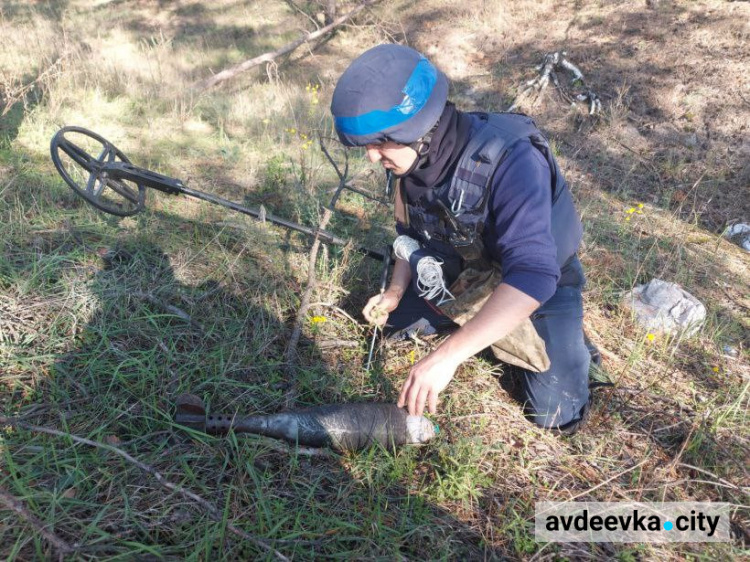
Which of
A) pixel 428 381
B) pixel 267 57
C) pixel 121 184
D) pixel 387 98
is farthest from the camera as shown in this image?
pixel 267 57

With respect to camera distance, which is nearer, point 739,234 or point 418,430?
point 418,430

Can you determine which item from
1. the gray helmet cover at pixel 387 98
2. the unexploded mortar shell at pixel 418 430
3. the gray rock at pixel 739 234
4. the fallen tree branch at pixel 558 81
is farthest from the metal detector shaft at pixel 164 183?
the fallen tree branch at pixel 558 81

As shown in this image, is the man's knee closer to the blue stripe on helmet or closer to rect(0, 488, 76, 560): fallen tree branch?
the blue stripe on helmet

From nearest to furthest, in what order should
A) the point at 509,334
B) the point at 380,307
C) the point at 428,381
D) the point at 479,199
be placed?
1. the point at 428,381
2. the point at 479,199
3. the point at 509,334
4. the point at 380,307

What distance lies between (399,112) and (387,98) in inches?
2.7

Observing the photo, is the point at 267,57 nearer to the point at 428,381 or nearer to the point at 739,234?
the point at 739,234

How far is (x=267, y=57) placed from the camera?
24.2 ft

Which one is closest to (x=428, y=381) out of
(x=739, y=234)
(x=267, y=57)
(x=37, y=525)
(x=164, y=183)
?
(x=37, y=525)

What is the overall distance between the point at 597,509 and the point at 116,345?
226 cm

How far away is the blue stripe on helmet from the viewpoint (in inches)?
70.7

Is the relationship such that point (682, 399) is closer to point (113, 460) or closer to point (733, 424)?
point (733, 424)

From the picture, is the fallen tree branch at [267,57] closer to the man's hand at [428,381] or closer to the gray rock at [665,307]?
the gray rock at [665,307]

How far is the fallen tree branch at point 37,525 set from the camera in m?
1.48

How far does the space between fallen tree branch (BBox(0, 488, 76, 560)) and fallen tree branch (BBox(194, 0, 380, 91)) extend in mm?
6074
